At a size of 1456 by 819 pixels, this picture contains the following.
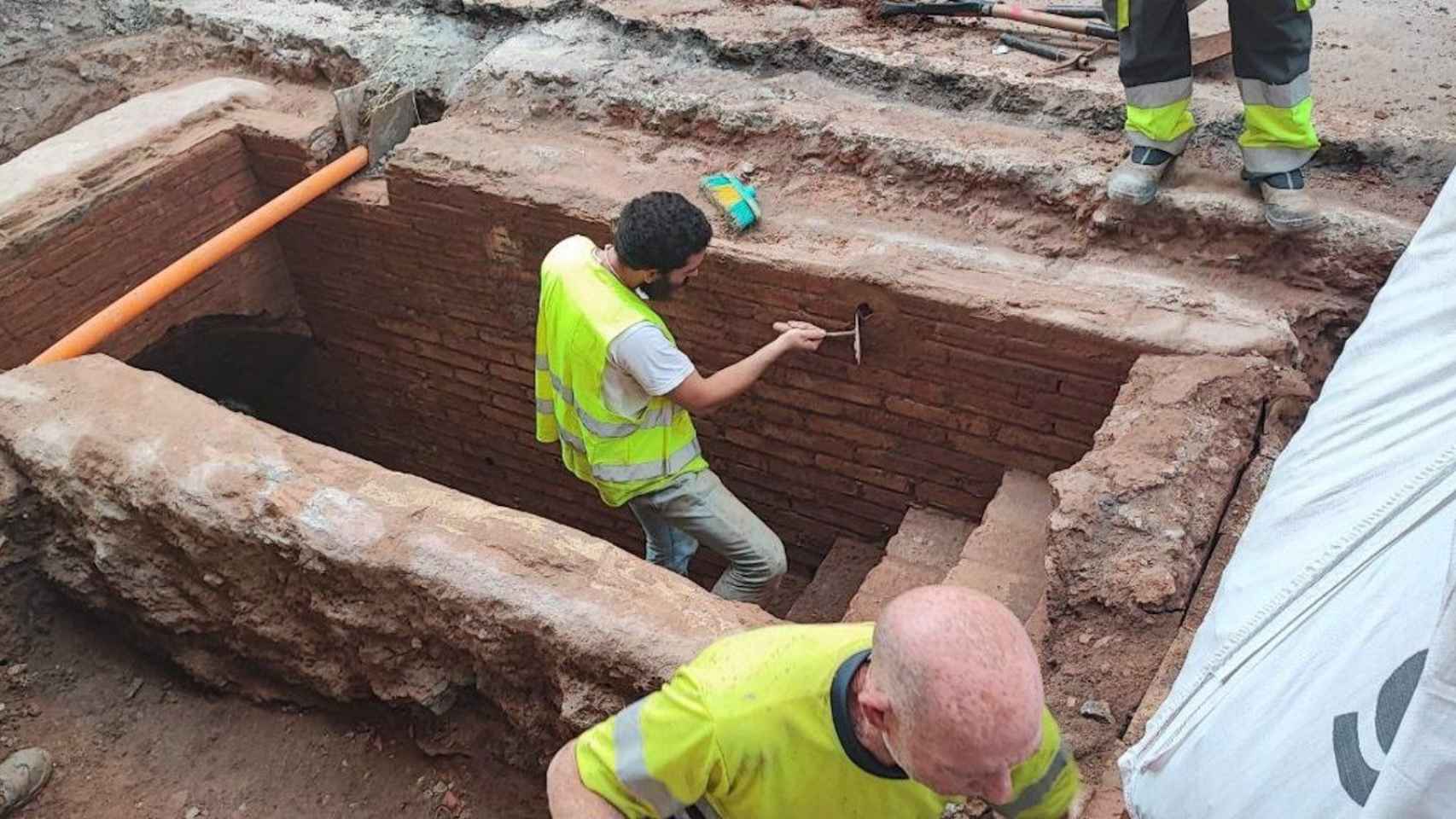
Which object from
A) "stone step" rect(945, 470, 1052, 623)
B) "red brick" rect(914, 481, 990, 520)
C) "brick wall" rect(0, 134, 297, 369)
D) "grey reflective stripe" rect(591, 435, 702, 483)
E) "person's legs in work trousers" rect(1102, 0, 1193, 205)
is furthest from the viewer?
"brick wall" rect(0, 134, 297, 369)

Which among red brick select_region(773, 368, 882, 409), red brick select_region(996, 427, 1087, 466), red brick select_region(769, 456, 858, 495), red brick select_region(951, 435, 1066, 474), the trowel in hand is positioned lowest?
red brick select_region(769, 456, 858, 495)

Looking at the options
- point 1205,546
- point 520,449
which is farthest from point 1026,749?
point 520,449

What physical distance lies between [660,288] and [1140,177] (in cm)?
175

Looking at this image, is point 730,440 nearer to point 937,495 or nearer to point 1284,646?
point 937,495

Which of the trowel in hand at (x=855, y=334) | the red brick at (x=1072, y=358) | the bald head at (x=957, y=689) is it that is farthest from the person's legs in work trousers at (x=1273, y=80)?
the bald head at (x=957, y=689)

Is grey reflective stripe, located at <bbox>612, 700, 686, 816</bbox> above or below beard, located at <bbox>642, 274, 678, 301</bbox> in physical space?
above

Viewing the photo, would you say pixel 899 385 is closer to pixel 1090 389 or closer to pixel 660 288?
pixel 1090 389

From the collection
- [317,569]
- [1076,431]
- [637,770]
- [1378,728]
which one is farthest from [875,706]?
[1076,431]

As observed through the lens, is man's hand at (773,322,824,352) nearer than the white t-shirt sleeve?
No

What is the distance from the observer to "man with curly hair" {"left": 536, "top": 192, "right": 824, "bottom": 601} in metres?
3.39

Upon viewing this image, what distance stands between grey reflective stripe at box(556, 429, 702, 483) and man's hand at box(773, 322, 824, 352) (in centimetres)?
48

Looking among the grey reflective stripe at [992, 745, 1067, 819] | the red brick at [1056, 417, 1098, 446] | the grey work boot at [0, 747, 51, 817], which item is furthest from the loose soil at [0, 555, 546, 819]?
the red brick at [1056, 417, 1098, 446]

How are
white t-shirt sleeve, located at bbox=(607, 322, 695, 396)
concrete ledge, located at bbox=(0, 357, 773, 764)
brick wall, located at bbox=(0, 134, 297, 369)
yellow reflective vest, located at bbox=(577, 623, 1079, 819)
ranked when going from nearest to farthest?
yellow reflective vest, located at bbox=(577, 623, 1079, 819)
concrete ledge, located at bbox=(0, 357, 773, 764)
white t-shirt sleeve, located at bbox=(607, 322, 695, 396)
brick wall, located at bbox=(0, 134, 297, 369)

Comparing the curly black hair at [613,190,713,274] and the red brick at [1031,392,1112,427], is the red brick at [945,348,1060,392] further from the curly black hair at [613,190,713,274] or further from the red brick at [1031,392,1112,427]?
the curly black hair at [613,190,713,274]
